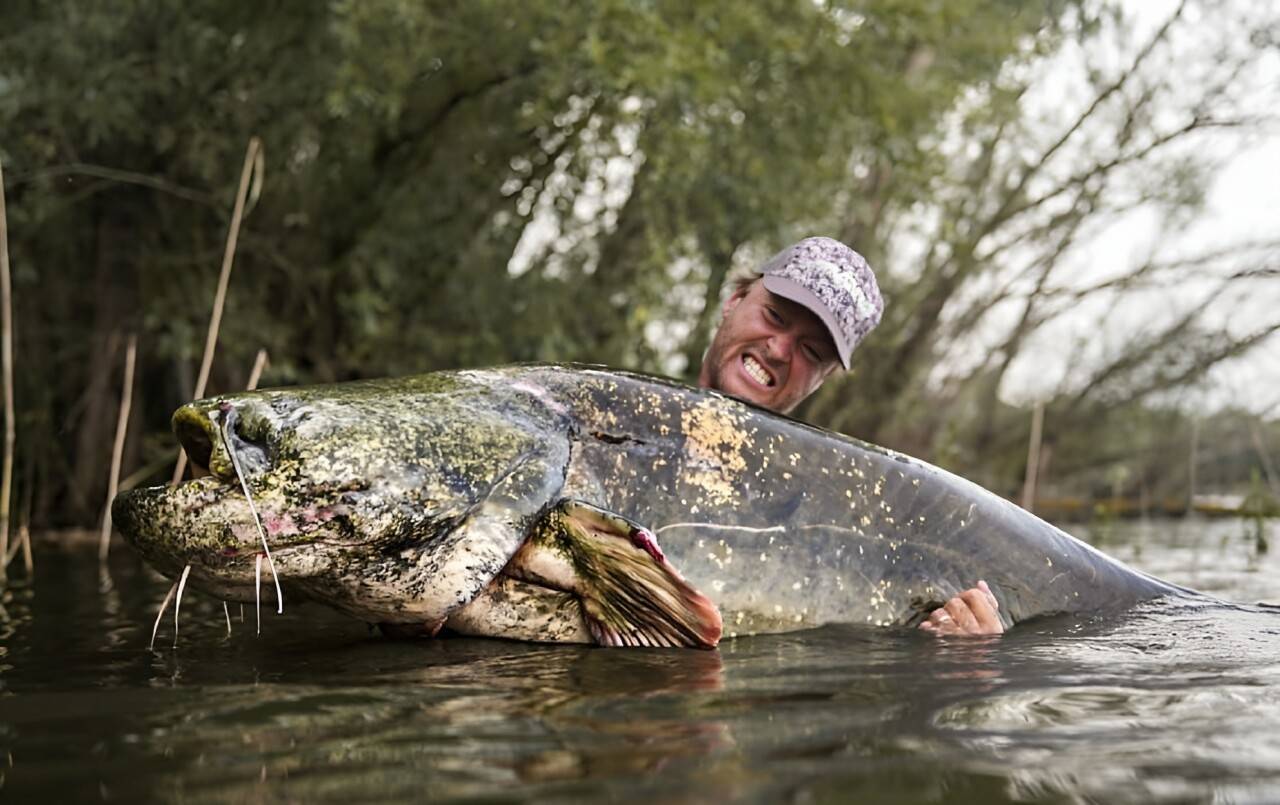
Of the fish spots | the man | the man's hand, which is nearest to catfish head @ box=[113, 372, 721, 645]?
the fish spots

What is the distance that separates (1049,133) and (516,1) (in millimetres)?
6021

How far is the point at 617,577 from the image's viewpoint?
3035 mm

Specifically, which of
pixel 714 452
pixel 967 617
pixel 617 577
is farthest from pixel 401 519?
→ pixel 967 617

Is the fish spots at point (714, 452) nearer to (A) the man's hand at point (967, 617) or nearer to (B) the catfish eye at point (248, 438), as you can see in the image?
(A) the man's hand at point (967, 617)

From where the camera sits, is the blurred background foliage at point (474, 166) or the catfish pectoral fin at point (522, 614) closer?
the catfish pectoral fin at point (522, 614)

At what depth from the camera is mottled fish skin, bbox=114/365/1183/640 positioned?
292 centimetres

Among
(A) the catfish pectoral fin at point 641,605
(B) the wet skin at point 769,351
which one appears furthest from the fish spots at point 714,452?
(B) the wet skin at point 769,351

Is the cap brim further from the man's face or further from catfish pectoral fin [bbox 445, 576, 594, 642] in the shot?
catfish pectoral fin [bbox 445, 576, 594, 642]

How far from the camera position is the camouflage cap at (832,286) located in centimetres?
416

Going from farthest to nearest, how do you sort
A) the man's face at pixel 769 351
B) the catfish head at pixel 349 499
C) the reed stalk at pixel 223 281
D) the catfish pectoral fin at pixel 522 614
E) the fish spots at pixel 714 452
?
the reed stalk at pixel 223 281 < the man's face at pixel 769 351 < the fish spots at pixel 714 452 < the catfish pectoral fin at pixel 522 614 < the catfish head at pixel 349 499

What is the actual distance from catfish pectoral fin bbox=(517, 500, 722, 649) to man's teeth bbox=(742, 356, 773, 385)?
143 cm

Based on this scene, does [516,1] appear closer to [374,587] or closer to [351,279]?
[351,279]

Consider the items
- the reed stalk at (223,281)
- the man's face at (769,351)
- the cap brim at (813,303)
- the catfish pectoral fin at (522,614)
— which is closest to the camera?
the catfish pectoral fin at (522,614)

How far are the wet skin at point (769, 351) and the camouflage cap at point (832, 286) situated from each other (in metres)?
0.08
